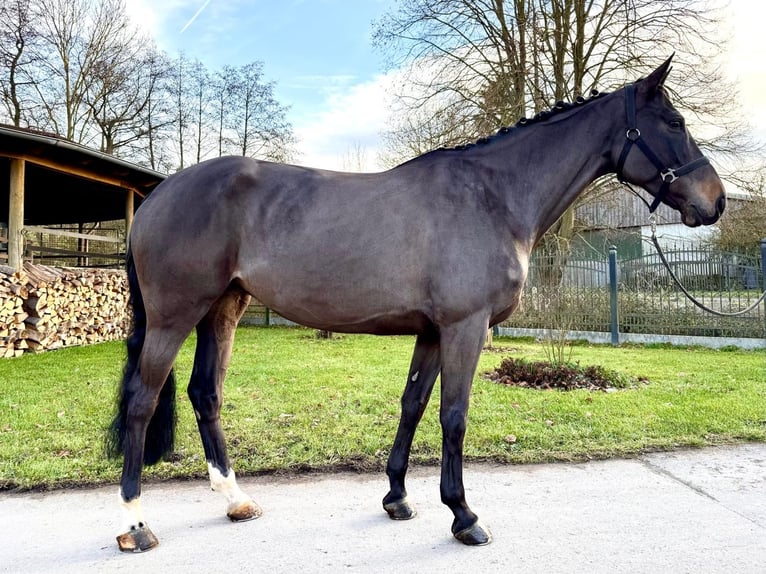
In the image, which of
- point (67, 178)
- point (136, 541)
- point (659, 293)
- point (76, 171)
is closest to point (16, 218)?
point (76, 171)

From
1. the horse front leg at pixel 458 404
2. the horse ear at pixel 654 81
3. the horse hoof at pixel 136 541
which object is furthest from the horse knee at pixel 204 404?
the horse ear at pixel 654 81

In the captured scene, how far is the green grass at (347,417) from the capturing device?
3.34 metres

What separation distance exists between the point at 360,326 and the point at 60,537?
173cm

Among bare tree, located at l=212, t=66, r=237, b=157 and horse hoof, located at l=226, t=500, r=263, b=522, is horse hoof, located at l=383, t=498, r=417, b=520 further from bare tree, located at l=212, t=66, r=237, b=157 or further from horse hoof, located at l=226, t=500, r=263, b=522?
bare tree, located at l=212, t=66, r=237, b=157

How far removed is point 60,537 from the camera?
7.52 feet

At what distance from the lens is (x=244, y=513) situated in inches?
97.7

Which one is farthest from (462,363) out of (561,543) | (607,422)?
(607,422)

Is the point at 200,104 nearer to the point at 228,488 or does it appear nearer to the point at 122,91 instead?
the point at 122,91

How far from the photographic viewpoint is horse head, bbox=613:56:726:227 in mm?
2342

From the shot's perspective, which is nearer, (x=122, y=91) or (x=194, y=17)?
(x=194, y=17)

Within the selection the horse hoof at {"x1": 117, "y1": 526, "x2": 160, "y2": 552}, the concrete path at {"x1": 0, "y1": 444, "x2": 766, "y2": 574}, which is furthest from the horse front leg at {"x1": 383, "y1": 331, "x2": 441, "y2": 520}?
the horse hoof at {"x1": 117, "y1": 526, "x2": 160, "y2": 552}

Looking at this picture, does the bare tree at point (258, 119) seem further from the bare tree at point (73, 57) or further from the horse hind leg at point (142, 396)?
the horse hind leg at point (142, 396)

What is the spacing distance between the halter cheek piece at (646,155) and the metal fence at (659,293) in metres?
5.69

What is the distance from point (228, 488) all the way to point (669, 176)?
2.73m
